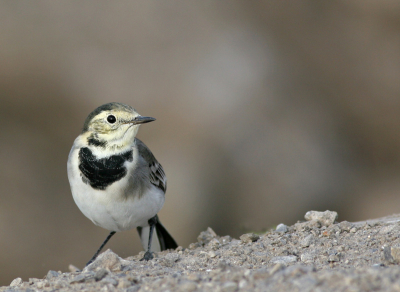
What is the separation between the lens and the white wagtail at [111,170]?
495 cm

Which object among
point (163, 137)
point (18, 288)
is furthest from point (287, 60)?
point (18, 288)

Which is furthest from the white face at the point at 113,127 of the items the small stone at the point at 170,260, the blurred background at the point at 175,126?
the blurred background at the point at 175,126

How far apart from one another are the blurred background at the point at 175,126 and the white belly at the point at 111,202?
5.73 m

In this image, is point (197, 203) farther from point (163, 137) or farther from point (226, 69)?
point (226, 69)

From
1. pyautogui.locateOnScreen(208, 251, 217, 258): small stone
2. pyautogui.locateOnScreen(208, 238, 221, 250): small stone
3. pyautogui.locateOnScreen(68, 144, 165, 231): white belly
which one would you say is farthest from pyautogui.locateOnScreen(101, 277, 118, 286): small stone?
pyautogui.locateOnScreen(208, 238, 221, 250): small stone

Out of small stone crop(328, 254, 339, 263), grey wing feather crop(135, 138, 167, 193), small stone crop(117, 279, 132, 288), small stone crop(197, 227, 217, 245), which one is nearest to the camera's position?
small stone crop(117, 279, 132, 288)

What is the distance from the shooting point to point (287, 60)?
1318 centimetres

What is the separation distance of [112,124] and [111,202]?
79 centimetres

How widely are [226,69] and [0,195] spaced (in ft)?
20.5

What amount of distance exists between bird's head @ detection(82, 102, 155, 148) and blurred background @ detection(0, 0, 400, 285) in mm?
6154

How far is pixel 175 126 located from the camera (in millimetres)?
11562

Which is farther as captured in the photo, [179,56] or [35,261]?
[179,56]

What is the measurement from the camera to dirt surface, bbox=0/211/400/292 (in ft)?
9.43

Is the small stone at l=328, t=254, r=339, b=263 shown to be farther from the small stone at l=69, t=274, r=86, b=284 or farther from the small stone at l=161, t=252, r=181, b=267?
the small stone at l=69, t=274, r=86, b=284
